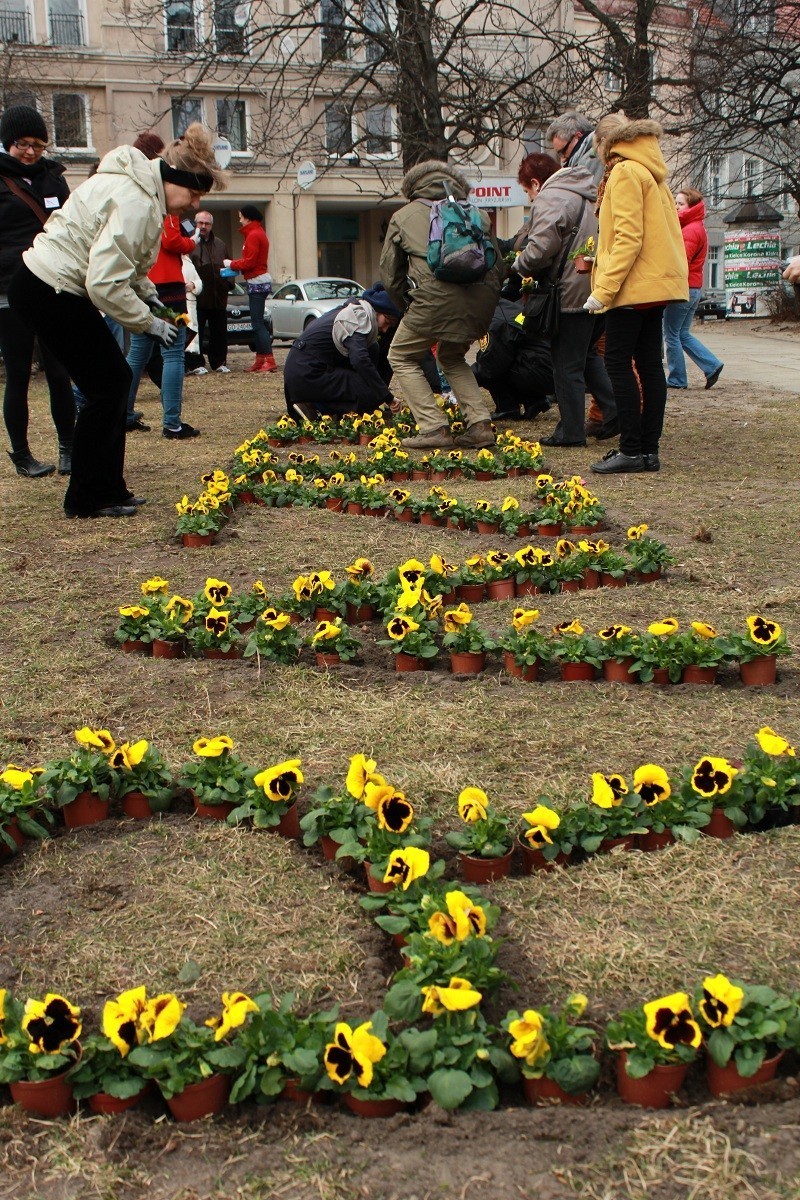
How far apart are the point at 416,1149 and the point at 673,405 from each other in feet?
32.7

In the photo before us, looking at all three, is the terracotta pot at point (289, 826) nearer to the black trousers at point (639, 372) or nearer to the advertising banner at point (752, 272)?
the black trousers at point (639, 372)

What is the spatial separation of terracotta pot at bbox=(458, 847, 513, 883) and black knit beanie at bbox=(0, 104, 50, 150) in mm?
6250

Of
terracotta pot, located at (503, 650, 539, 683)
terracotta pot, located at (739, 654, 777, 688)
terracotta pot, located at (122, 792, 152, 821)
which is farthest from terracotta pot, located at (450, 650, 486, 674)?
terracotta pot, located at (122, 792, 152, 821)

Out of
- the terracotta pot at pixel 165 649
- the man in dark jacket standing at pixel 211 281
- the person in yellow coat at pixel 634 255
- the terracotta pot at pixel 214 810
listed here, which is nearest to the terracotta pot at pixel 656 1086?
the terracotta pot at pixel 214 810

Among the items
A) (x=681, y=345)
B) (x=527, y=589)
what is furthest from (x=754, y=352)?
(x=527, y=589)

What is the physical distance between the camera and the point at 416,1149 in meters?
1.82

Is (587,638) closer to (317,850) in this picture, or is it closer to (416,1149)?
(317,850)

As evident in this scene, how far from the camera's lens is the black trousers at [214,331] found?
15438 mm

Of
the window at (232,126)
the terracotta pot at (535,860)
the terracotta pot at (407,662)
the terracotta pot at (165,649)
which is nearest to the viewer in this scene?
the terracotta pot at (535,860)

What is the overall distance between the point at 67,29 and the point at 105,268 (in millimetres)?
39101

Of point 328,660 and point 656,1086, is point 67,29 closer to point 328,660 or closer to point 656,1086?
point 328,660

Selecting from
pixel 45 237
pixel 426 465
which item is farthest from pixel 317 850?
pixel 426 465

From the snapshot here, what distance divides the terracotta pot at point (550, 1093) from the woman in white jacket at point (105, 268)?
14.7 ft

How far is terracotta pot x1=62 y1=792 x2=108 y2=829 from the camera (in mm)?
2941
